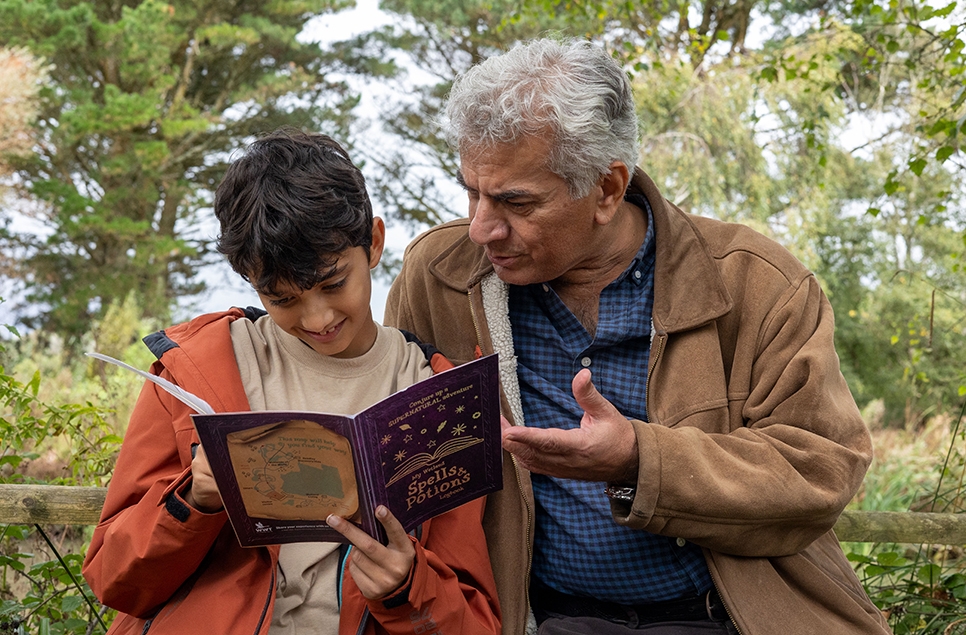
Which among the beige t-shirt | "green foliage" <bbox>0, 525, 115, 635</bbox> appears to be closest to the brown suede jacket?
the beige t-shirt

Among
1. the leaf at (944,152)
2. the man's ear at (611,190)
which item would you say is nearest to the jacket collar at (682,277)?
the man's ear at (611,190)

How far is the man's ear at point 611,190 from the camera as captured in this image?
7.69ft

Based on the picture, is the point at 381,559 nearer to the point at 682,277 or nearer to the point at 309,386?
the point at 309,386

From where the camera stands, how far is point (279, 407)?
1979 mm

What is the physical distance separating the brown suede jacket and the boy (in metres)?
0.33

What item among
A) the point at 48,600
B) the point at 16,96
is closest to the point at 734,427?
the point at 48,600

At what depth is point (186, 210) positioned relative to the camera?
16.5 meters

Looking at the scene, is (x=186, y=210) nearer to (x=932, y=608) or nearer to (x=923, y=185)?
(x=923, y=185)

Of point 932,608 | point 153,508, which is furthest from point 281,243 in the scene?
point 932,608

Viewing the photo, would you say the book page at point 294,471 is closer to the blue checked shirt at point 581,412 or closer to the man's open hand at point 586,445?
the man's open hand at point 586,445

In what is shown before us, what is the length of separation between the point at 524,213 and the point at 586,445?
660 mm

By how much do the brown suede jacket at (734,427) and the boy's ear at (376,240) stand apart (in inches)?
12.6

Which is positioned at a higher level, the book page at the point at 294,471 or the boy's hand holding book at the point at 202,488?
the book page at the point at 294,471

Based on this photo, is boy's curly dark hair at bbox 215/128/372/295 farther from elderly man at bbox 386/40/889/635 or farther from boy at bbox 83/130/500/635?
elderly man at bbox 386/40/889/635
